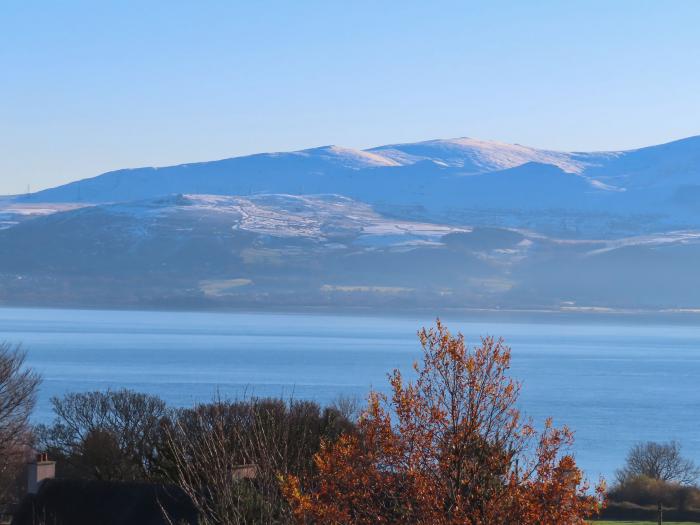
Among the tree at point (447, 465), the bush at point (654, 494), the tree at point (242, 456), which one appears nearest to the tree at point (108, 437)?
the tree at point (242, 456)

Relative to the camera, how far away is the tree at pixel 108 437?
37.1 m

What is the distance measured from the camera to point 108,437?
131 ft

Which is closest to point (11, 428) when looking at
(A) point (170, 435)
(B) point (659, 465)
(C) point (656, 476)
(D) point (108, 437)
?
(D) point (108, 437)

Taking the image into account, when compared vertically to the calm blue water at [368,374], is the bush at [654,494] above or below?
below

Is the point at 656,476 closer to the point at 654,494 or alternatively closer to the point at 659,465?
the point at 659,465

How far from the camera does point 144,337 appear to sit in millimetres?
197375

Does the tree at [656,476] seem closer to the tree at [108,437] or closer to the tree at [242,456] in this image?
the tree at [242,456]

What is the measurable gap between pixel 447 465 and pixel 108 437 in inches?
1132

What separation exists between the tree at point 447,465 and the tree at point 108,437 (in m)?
19.2

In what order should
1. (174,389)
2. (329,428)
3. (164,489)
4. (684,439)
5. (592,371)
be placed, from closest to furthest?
(164,489)
(329,428)
(684,439)
(174,389)
(592,371)

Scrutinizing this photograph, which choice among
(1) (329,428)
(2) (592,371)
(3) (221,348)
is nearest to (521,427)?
(1) (329,428)

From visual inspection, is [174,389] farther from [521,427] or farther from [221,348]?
[521,427]

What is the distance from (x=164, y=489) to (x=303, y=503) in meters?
9.41

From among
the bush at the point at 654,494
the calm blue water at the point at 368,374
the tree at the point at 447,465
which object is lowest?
the bush at the point at 654,494
